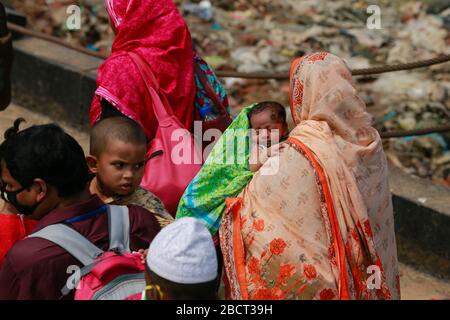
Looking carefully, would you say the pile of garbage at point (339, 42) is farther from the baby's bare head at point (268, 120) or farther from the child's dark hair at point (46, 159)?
the child's dark hair at point (46, 159)

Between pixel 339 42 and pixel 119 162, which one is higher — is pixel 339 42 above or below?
above

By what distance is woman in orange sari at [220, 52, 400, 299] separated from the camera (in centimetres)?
325

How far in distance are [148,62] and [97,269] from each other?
5.72 ft

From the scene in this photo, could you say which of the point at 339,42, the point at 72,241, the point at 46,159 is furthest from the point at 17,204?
the point at 339,42

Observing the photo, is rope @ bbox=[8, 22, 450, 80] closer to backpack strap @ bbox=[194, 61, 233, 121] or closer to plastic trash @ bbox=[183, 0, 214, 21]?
backpack strap @ bbox=[194, 61, 233, 121]

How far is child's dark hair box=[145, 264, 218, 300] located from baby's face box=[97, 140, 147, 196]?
3.15 ft

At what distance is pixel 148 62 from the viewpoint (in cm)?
429

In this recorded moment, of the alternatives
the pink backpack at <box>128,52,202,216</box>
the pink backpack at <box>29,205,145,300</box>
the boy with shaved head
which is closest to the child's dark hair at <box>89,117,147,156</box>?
the boy with shaved head

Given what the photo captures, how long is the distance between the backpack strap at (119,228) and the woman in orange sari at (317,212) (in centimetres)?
51

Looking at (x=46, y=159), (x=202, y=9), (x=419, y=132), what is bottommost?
(x=46, y=159)

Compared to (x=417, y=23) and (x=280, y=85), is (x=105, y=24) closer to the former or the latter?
(x=280, y=85)

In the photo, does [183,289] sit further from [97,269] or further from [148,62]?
[148,62]

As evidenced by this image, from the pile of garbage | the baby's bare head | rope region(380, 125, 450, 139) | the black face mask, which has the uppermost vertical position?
the pile of garbage

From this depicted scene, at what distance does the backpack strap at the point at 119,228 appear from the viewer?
294cm
